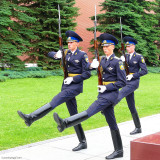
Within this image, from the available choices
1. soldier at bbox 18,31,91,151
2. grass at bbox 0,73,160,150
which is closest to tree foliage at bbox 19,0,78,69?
grass at bbox 0,73,160,150

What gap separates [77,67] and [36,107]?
613cm

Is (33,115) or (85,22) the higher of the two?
(33,115)

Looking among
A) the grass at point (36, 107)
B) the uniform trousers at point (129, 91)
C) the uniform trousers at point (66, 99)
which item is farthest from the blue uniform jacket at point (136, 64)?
the uniform trousers at point (66, 99)

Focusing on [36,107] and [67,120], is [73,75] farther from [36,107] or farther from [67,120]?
[36,107]

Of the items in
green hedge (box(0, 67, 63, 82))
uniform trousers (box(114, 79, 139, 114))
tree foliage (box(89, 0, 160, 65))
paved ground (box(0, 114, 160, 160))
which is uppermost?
uniform trousers (box(114, 79, 139, 114))

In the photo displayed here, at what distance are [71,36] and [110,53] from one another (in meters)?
0.78

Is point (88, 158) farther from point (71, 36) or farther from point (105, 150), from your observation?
point (71, 36)

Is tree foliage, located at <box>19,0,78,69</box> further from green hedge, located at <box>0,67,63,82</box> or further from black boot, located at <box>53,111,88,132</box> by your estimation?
black boot, located at <box>53,111,88,132</box>

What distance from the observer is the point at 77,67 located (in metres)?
6.29

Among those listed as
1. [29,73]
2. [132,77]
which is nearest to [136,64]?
[132,77]

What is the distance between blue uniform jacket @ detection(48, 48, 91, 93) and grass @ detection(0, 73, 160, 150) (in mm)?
1832

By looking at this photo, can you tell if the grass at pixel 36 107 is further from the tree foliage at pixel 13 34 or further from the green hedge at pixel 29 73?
the tree foliage at pixel 13 34

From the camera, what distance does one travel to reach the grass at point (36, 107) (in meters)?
7.91

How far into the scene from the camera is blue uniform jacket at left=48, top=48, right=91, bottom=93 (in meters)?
6.11
